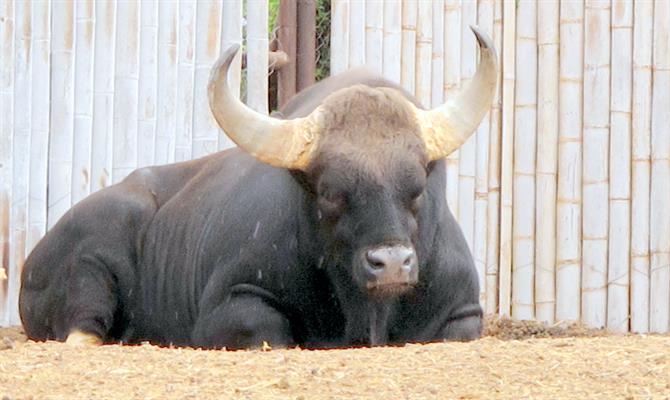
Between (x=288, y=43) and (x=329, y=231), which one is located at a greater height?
(x=288, y=43)

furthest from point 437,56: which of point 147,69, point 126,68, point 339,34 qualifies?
point 126,68

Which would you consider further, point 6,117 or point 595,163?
point 595,163

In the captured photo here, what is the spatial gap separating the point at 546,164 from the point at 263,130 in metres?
3.45

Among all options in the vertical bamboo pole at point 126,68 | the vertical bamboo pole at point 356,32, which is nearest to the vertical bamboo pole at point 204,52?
the vertical bamboo pole at point 126,68

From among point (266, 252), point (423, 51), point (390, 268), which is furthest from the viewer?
point (423, 51)

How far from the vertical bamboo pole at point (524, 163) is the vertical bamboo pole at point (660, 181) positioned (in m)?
0.79

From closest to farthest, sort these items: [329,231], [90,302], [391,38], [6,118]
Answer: [329,231]
[90,302]
[6,118]
[391,38]

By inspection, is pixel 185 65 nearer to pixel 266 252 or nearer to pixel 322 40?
pixel 266 252

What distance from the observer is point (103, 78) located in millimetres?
9867

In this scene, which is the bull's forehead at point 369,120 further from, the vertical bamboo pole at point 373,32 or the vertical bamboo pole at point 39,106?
the vertical bamboo pole at point 373,32

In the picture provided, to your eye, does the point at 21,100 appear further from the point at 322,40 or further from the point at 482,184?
the point at 322,40

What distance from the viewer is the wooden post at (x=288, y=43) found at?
11039 mm

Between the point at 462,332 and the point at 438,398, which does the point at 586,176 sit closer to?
the point at 462,332

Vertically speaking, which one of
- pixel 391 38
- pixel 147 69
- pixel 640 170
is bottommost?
pixel 640 170
